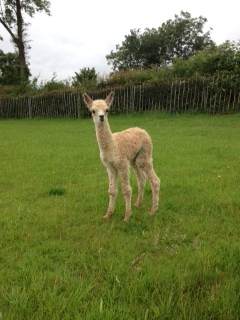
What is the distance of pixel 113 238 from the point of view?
397 cm

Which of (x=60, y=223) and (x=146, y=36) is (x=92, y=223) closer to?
(x=60, y=223)

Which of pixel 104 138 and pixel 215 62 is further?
pixel 215 62

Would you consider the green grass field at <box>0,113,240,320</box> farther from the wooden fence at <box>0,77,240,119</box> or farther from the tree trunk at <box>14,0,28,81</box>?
the tree trunk at <box>14,0,28,81</box>

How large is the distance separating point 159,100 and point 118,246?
15588mm

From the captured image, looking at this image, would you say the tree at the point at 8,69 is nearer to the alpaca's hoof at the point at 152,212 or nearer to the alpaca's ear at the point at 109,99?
the alpaca's ear at the point at 109,99

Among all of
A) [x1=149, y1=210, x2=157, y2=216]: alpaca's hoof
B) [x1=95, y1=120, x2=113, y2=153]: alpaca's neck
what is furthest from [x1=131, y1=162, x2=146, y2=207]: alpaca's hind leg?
[x1=95, y1=120, x2=113, y2=153]: alpaca's neck

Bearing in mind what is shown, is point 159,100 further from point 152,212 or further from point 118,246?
point 118,246

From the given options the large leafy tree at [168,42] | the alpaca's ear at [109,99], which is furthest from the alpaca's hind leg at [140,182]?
the large leafy tree at [168,42]

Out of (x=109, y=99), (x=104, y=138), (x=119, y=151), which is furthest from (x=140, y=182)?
(x=109, y=99)

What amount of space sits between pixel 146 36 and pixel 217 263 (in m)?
47.4

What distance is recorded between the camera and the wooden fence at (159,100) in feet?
52.7

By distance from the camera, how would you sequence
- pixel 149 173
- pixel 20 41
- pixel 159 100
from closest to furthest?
pixel 149 173 < pixel 159 100 < pixel 20 41

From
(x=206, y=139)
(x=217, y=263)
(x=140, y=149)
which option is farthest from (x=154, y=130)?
(x=217, y=263)

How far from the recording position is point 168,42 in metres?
45.2
